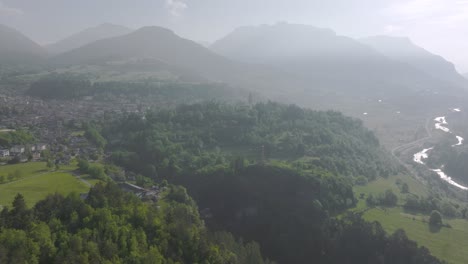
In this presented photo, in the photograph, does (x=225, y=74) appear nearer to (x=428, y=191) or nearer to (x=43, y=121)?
(x=43, y=121)

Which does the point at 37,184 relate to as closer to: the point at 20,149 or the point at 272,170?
the point at 20,149

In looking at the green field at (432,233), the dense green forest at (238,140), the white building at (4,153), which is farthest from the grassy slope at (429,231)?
the white building at (4,153)

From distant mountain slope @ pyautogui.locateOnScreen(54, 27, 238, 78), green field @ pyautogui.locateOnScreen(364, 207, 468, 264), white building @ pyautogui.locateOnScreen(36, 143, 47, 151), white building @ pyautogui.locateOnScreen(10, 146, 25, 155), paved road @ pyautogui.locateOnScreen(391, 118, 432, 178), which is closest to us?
green field @ pyautogui.locateOnScreen(364, 207, 468, 264)

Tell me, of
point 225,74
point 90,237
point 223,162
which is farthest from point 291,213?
point 225,74

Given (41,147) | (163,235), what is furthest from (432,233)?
(41,147)

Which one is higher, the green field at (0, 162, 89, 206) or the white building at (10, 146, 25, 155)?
the green field at (0, 162, 89, 206)

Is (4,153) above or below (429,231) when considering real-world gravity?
above

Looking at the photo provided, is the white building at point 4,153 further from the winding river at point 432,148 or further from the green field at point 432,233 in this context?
the winding river at point 432,148

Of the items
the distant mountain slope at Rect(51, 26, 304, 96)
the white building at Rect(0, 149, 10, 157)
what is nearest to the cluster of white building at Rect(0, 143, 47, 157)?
the white building at Rect(0, 149, 10, 157)

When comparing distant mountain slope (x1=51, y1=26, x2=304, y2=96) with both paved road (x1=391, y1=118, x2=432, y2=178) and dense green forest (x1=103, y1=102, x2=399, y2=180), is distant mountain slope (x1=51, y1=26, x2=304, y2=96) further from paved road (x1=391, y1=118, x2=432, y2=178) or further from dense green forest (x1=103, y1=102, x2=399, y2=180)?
dense green forest (x1=103, y1=102, x2=399, y2=180)

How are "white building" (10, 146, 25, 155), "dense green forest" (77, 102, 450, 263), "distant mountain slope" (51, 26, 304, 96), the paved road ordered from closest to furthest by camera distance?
"dense green forest" (77, 102, 450, 263), "white building" (10, 146, 25, 155), the paved road, "distant mountain slope" (51, 26, 304, 96)
